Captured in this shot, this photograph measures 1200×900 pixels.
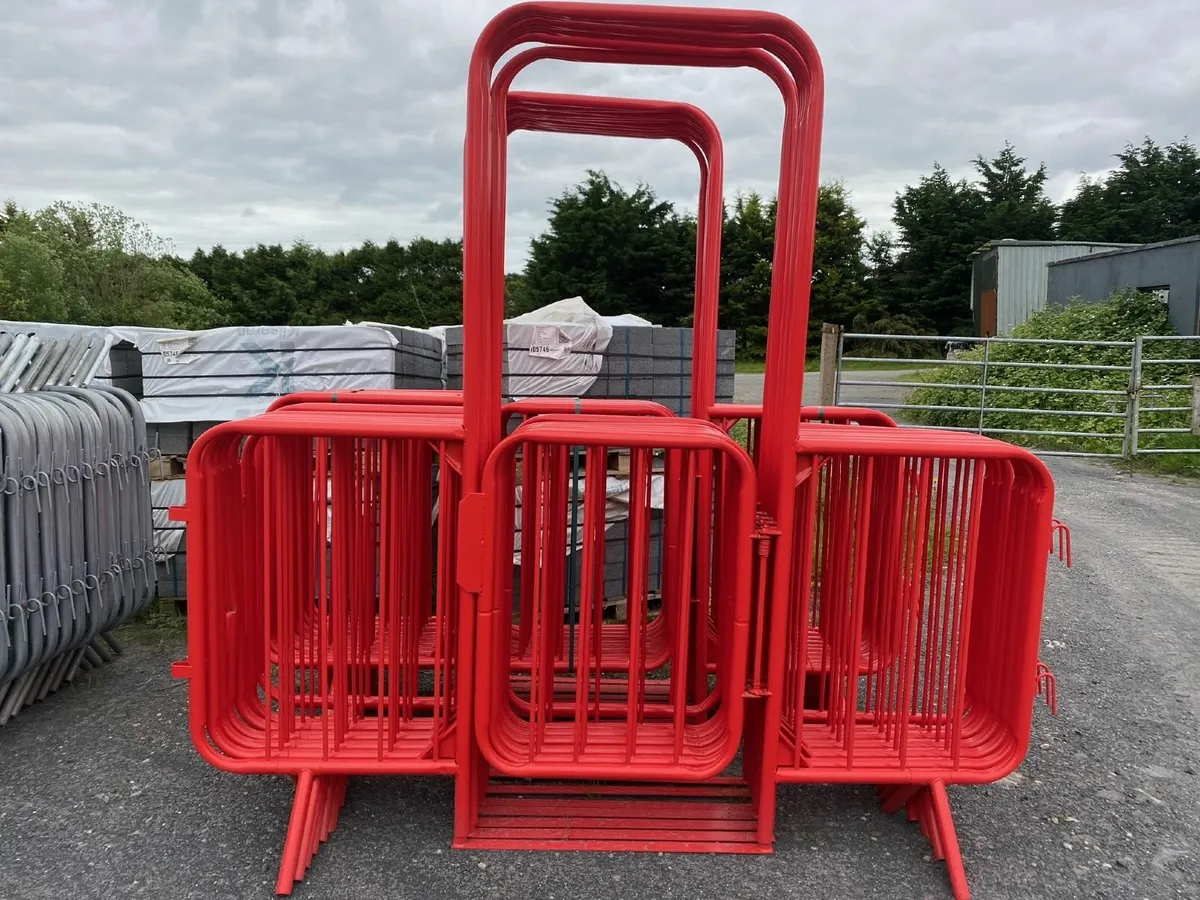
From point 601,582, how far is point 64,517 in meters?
2.51

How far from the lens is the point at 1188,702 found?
13.5 ft

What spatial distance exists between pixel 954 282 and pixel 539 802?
121 feet

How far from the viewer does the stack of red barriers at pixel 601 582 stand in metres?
2.58

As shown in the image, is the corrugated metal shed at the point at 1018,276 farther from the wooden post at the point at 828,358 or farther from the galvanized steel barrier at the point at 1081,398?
the wooden post at the point at 828,358

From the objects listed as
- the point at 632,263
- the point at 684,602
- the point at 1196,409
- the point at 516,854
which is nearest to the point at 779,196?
the point at 684,602

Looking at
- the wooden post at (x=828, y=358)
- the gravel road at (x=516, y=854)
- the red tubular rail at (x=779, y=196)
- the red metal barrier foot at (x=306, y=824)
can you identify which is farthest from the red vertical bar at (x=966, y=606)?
the wooden post at (x=828, y=358)

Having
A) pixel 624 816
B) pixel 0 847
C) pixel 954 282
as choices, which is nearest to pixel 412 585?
pixel 624 816

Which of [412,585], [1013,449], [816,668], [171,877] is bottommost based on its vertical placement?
[171,877]

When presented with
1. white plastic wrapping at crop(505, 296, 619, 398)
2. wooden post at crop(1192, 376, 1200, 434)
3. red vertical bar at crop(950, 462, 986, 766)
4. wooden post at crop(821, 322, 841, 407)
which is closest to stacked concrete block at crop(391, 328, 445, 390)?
white plastic wrapping at crop(505, 296, 619, 398)

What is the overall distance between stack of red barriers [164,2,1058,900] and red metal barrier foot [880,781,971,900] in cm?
1

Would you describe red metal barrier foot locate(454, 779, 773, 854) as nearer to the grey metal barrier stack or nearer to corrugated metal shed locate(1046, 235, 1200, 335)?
the grey metal barrier stack

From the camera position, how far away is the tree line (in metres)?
27.5

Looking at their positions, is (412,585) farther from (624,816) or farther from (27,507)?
(27,507)

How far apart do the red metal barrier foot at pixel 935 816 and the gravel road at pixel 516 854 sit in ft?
0.18
